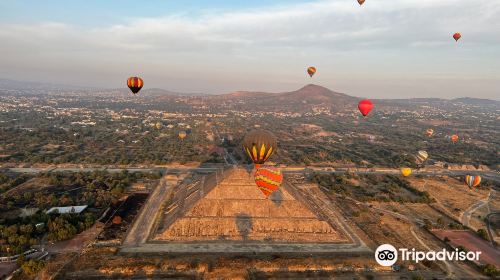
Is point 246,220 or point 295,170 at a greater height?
point 246,220

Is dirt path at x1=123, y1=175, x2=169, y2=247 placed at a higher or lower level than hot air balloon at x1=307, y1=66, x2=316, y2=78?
lower

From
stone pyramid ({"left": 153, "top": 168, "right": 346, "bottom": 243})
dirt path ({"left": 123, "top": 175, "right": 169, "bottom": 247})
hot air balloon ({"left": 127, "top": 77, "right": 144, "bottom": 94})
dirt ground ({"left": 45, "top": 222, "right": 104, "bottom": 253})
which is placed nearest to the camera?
dirt ground ({"left": 45, "top": 222, "right": 104, "bottom": 253})

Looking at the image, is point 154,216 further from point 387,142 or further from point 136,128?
point 387,142

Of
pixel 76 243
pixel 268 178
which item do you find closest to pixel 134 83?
pixel 76 243

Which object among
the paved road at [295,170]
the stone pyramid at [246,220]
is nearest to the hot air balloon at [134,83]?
the paved road at [295,170]

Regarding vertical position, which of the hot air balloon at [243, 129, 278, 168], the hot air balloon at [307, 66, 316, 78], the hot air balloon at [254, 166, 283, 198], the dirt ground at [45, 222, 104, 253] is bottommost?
the dirt ground at [45, 222, 104, 253]

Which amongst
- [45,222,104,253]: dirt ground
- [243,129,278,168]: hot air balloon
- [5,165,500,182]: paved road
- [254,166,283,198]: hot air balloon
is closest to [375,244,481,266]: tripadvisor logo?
[254,166,283,198]: hot air balloon

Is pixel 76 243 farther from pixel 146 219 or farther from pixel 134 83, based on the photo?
pixel 134 83

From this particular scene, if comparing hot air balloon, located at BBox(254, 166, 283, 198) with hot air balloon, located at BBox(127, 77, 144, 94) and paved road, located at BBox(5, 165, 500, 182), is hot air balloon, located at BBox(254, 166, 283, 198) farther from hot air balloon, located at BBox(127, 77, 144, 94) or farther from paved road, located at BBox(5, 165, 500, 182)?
hot air balloon, located at BBox(127, 77, 144, 94)
